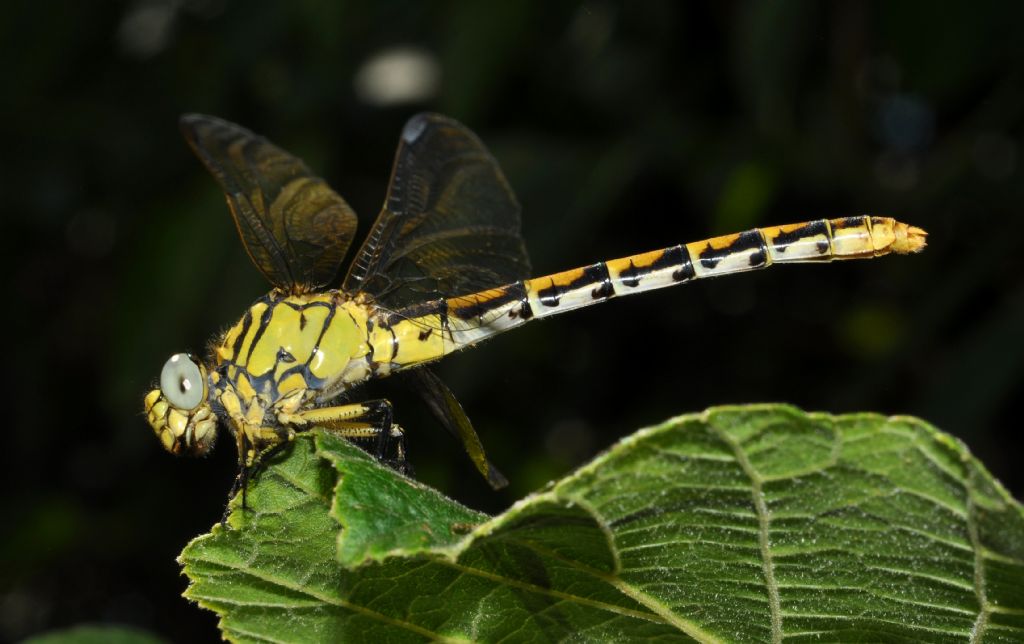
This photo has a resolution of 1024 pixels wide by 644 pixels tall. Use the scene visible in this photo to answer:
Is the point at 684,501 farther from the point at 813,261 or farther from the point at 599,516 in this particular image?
the point at 813,261

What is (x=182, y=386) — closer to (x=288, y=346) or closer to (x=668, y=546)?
(x=288, y=346)

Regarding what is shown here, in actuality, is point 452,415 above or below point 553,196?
below

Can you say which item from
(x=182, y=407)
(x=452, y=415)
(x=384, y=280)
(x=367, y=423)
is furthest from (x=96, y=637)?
(x=384, y=280)

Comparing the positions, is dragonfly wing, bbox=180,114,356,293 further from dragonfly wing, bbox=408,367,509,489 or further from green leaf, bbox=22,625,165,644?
green leaf, bbox=22,625,165,644

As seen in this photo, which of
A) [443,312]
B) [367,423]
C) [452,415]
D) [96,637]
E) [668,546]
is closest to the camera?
[668,546]

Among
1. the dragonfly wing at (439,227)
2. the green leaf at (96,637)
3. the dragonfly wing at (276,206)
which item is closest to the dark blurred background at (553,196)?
the dragonfly wing at (439,227)

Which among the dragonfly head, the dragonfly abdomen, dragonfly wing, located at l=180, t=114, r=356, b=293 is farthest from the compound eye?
the dragonfly abdomen

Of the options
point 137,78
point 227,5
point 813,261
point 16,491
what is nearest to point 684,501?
point 813,261

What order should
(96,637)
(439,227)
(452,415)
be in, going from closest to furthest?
1. (96,637)
2. (452,415)
3. (439,227)
